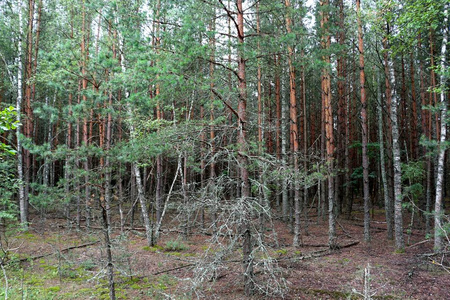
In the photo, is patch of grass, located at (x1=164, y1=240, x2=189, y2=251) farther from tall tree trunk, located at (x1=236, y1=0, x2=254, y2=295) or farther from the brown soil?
tall tree trunk, located at (x1=236, y1=0, x2=254, y2=295)

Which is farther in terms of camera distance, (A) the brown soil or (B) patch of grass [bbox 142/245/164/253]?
(B) patch of grass [bbox 142/245/164/253]

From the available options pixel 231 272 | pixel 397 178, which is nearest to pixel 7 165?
pixel 231 272

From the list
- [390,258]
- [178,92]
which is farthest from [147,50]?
[390,258]

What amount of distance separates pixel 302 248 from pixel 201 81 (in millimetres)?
7222

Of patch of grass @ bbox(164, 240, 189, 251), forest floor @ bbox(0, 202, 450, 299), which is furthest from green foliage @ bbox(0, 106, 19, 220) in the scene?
patch of grass @ bbox(164, 240, 189, 251)

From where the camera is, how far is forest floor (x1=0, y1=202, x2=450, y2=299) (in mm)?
5750

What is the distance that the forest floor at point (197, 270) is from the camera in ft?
18.9

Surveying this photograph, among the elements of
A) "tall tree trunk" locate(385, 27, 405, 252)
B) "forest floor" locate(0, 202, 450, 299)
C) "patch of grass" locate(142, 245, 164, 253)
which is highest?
"tall tree trunk" locate(385, 27, 405, 252)

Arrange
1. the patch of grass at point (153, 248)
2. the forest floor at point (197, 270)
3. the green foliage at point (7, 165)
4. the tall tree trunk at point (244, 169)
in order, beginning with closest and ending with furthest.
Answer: the green foliage at point (7, 165), the tall tree trunk at point (244, 169), the forest floor at point (197, 270), the patch of grass at point (153, 248)

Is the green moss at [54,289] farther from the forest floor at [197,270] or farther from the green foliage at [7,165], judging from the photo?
the green foliage at [7,165]

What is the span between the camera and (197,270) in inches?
184

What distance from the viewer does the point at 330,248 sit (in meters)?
9.30

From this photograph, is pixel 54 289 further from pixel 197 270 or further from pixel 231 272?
pixel 231 272

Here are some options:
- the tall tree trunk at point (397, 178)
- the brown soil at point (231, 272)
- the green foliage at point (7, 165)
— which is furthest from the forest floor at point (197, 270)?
the green foliage at point (7, 165)
